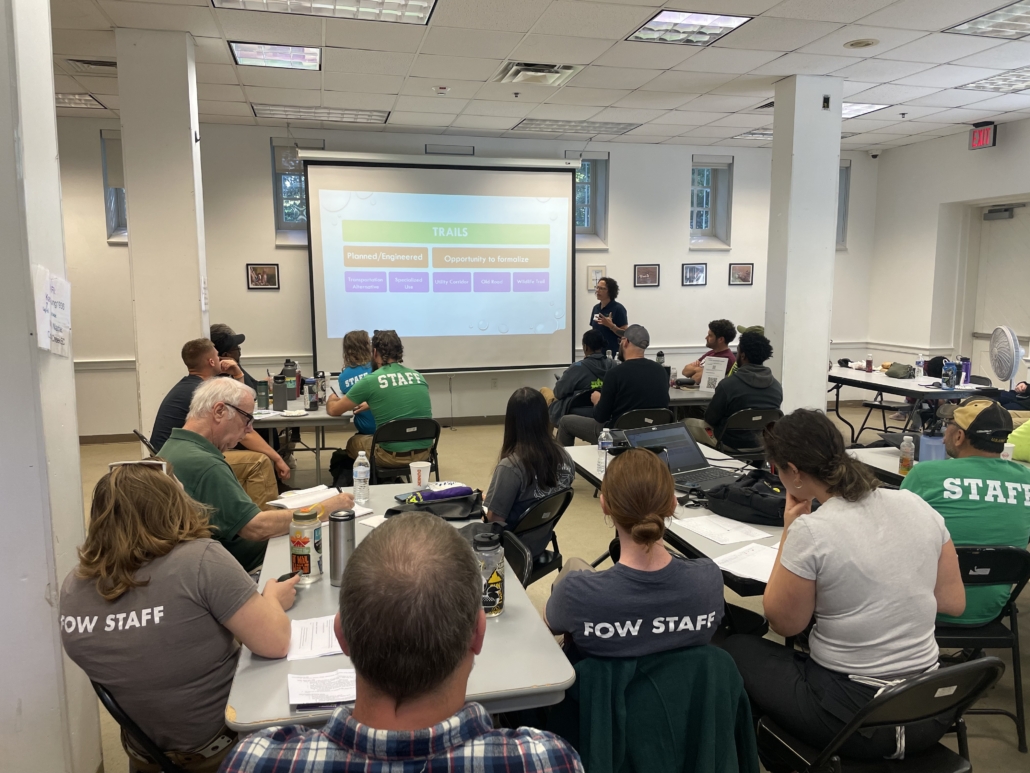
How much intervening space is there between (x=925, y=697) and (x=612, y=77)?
5.14m

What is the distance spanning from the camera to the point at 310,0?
3994 mm

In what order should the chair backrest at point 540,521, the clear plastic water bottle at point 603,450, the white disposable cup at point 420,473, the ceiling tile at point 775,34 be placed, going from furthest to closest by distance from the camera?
the ceiling tile at point 775,34
the clear plastic water bottle at point 603,450
the white disposable cup at point 420,473
the chair backrest at point 540,521

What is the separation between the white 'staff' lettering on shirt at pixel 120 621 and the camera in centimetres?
154

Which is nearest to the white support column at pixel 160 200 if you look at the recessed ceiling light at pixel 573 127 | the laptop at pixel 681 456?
the laptop at pixel 681 456

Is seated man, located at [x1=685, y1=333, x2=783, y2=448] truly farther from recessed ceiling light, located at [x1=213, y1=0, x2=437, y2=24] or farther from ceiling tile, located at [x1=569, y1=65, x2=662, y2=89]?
recessed ceiling light, located at [x1=213, y1=0, x2=437, y2=24]

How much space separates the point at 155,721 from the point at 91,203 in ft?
22.2

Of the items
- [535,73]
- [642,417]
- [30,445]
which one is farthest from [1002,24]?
[30,445]

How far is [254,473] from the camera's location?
10.9 ft

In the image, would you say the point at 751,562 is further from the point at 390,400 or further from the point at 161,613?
the point at 390,400

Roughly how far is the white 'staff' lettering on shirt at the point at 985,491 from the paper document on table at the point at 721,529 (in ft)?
2.08

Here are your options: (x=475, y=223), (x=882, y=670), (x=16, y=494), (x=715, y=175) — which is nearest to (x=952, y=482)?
(x=882, y=670)

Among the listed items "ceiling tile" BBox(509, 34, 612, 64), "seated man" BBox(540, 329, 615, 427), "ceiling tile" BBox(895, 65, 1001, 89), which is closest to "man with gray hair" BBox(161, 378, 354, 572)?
"seated man" BBox(540, 329, 615, 427)

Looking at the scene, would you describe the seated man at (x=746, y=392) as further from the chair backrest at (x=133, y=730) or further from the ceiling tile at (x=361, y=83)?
the chair backrest at (x=133, y=730)

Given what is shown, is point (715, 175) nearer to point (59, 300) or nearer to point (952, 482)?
point (952, 482)
